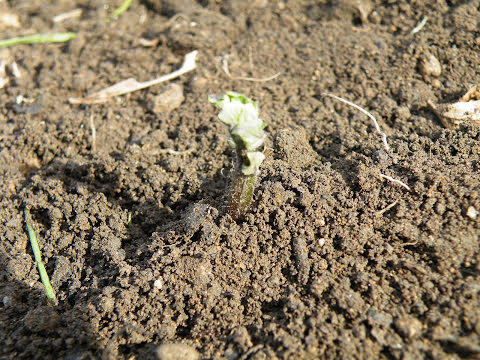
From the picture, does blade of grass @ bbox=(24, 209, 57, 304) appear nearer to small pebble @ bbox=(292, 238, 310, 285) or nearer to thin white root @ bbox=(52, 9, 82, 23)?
small pebble @ bbox=(292, 238, 310, 285)

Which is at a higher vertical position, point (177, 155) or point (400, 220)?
point (400, 220)

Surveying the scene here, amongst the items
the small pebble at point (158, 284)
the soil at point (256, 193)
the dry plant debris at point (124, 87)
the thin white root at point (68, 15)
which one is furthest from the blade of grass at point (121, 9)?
the small pebble at point (158, 284)

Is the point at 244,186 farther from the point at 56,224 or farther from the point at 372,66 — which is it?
the point at 372,66

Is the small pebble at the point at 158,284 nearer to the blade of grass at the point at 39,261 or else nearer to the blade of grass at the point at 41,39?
the blade of grass at the point at 39,261

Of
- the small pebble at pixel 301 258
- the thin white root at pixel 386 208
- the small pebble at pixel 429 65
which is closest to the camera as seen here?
the small pebble at pixel 301 258

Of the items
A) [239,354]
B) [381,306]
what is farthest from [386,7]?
[239,354]
